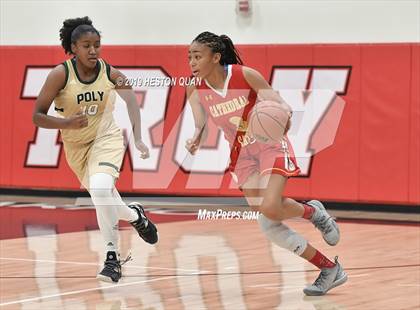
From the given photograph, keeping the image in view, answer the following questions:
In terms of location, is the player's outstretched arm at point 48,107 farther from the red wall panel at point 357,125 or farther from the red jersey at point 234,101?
the red wall panel at point 357,125

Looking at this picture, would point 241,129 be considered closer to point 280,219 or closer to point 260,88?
point 260,88

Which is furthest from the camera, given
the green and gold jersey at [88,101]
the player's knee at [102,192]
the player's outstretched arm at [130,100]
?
the player's outstretched arm at [130,100]

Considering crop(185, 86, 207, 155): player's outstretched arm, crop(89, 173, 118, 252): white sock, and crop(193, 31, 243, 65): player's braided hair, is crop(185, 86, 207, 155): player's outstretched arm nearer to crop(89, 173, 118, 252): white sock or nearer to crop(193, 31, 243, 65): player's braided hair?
crop(193, 31, 243, 65): player's braided hair

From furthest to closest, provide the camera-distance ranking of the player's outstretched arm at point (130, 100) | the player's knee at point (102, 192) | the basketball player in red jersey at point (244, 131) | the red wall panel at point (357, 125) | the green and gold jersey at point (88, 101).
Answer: the red wall panel at point (357, 125) → the player's outstretched arm at point (130, 100) → the green and gold jersey at point (88, 101) → the player's knee at point (102, 192) → the basketball player in red jersey at point (244, 131)

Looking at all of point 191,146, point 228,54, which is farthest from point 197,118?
point 228,54

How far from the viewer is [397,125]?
14094mm

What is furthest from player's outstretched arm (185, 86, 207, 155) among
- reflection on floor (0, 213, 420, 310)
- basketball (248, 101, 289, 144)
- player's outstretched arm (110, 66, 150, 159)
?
reflection on floor (0, 213, 420, 310)

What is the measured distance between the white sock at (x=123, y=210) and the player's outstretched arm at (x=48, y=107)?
68 centimetres

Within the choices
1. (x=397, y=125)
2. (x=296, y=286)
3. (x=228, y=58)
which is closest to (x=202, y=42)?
(x=228, y=58)

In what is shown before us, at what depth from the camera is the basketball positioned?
7.56 meters

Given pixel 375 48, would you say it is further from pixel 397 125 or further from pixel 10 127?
pixel 10 127

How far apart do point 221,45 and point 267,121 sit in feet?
2.22

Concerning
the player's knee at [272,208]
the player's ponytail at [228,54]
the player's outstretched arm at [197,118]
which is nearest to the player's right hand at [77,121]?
the player's outstretched arm at [197,118]

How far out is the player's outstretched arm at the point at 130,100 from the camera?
842 centimetres
